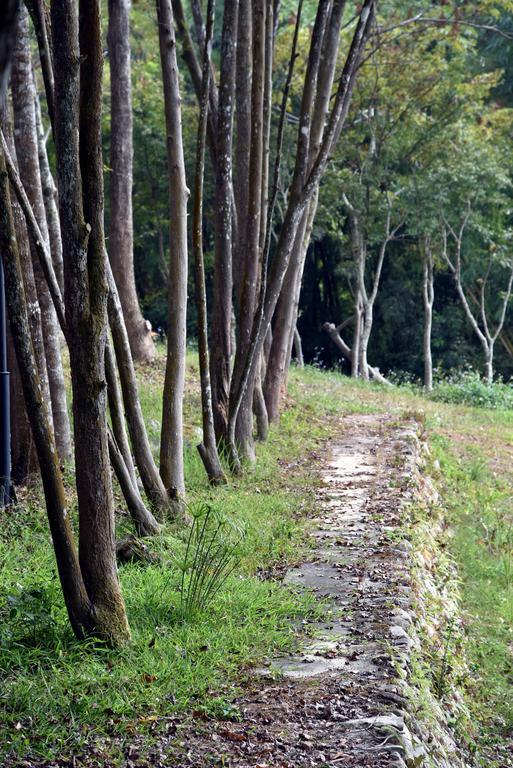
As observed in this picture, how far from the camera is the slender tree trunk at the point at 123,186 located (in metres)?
13.1

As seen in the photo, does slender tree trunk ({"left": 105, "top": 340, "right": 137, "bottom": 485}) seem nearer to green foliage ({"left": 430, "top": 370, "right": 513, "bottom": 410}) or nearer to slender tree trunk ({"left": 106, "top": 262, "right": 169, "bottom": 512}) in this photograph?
slender tree trunk ({"left": 106, "top": 262, "right": 169, "bottom": 512})

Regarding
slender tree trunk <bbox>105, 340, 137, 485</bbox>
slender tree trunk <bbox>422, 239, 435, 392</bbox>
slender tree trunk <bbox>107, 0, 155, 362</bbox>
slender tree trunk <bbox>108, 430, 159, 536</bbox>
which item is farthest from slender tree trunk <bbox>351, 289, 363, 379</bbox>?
slender tree trunk <bbox>105, 340, 137, 485</bbox>

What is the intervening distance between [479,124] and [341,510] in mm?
19885

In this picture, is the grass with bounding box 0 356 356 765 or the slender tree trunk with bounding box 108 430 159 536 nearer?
the grass with bounding box 0 356 356 765

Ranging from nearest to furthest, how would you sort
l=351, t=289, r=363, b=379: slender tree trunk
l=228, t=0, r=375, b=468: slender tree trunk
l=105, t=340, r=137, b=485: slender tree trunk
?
1. l=105, t=340, r=137, b=485: slender tree trunk
2. l=228, t=0, r=375, b=468: slender tree trunk
3. l=351, t=289, r=363, b=379: slender tree trunk

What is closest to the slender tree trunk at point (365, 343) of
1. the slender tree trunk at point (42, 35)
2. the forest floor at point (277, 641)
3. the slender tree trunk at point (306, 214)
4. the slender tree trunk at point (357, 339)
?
the slender tree trunk at point (357, 339)

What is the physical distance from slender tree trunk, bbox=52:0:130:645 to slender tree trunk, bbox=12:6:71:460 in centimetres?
304

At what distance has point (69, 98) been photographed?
4.43 metres

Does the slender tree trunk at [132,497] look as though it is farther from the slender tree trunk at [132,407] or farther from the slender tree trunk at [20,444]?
the slender tree trunk at [20,444]

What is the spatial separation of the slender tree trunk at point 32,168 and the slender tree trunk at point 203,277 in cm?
125

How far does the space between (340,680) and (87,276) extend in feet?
7.83

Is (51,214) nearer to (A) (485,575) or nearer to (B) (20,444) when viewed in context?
(B) (20,444)

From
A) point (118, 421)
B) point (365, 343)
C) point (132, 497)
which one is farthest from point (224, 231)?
point (365, 343)

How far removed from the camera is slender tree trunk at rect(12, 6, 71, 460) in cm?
757
